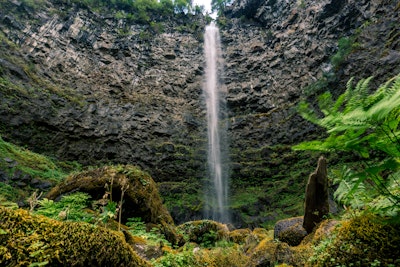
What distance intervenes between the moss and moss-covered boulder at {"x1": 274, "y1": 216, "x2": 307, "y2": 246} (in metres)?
3.30

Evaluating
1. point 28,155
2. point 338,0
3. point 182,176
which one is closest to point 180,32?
point 338,0

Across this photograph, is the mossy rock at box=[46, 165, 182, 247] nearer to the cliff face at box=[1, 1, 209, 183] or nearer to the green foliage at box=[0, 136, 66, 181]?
the green foliage at box=[0, 136, 66, 181]

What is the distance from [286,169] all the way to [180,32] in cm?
1986

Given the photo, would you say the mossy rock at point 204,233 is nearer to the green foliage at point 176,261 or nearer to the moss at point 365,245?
the green foliage at point 176,261

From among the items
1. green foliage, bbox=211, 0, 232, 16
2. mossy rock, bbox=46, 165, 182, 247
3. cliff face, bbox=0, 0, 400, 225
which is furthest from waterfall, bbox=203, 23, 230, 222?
mossy rock, bbox=46, 165, 182, 247

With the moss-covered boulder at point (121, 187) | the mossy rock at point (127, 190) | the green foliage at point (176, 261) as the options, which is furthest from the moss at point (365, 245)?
the moss-covered boulder at point (121, 187)

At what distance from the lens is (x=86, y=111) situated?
18.2 m

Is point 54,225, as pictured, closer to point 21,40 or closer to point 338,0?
point 21,40

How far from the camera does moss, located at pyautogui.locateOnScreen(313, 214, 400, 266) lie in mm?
1879

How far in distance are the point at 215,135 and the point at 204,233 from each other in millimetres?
15860

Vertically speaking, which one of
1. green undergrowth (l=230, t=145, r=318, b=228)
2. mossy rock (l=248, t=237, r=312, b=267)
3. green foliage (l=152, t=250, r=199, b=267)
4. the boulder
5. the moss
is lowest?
mossy rock (l=248, t=237, r=312, b=267)

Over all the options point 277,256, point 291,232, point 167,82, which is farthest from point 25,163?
point 167,82

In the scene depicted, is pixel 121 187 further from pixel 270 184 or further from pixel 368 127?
pixel 270 184

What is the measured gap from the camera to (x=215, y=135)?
886 inches
